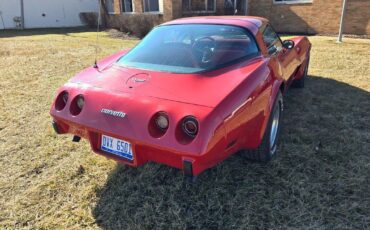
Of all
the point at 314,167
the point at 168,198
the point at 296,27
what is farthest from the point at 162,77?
the point at 296,27

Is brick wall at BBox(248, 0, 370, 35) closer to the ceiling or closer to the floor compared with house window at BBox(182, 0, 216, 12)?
closer to the floor

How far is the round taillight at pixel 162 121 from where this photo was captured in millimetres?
2156

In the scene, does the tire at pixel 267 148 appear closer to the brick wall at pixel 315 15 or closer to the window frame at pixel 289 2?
the brick wall at pixel 315 15

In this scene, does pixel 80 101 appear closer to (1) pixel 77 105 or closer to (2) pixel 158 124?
(1) pixel 77 105

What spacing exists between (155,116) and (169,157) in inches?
12.1

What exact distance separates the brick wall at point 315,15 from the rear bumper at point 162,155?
12.4 m

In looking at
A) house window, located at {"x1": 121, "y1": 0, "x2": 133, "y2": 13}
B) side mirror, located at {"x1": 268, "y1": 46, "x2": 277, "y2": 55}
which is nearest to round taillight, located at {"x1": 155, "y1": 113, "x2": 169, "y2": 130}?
side mirror, located at {"x1": 268, "y1": 46, "x2": 277, "y2": 55}

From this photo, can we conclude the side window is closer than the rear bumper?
No

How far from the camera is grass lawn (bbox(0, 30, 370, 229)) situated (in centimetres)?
232

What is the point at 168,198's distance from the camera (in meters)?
2.54

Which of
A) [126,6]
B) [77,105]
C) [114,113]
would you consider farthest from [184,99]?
[126,6]

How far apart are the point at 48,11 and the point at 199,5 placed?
11.9m

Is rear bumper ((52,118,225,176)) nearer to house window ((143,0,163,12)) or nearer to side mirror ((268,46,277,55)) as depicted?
side mirror ((268,46,277,55))

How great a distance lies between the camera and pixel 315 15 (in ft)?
42.7
